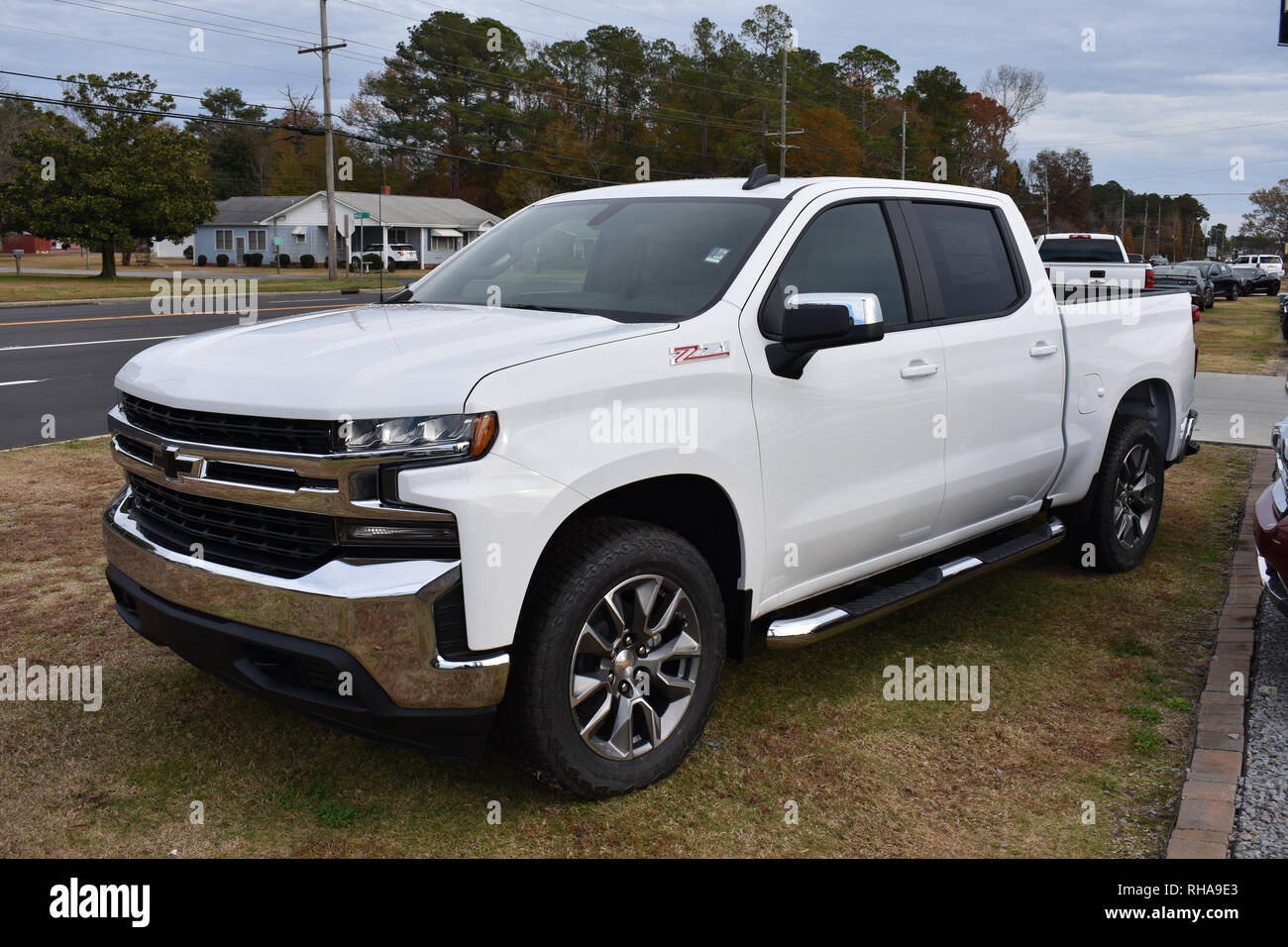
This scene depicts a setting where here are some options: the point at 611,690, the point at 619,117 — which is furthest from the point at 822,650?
the point at 619,117

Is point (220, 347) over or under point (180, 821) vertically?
over

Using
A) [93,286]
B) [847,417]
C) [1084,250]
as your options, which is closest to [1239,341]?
[1084,250]

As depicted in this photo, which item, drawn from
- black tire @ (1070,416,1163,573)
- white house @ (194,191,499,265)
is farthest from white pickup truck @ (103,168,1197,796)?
white house @ (194,191,499,265)

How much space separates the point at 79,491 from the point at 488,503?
5.73 metres

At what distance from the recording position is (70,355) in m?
16.1

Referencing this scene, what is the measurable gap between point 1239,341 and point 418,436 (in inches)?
969

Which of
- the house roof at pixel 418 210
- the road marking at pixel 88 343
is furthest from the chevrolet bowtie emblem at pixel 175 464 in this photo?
the house roof at pixel 418 210

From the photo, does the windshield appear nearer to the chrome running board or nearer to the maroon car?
the chrome running board

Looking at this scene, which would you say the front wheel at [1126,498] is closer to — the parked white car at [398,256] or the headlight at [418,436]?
the headlight at [418,436]

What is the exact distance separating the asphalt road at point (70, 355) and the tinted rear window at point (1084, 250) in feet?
36.3

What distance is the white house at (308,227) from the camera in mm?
68438

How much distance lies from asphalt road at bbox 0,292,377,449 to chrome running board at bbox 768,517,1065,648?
19.5ft
